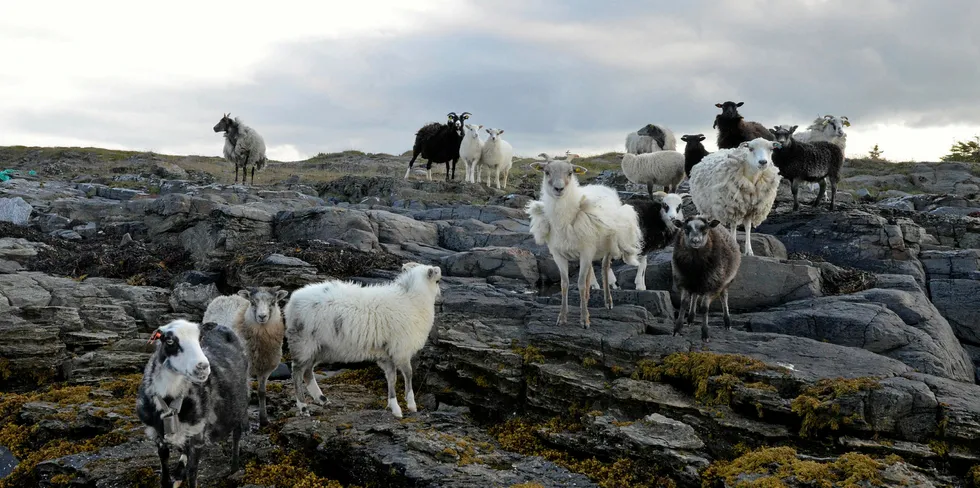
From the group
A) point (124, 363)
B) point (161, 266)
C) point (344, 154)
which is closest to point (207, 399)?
point (124, 363)

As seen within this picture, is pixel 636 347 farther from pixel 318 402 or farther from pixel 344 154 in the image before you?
pixel 344 154

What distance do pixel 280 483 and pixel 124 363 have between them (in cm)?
491

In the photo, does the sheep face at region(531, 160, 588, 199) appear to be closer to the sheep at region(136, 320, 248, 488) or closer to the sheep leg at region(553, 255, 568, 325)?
the sheep leg at region(553, 255, 568, 325)

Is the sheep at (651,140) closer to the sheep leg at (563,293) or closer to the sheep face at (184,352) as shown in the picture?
the sheep leg at (563,293)

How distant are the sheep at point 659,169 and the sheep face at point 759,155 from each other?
25.7ft

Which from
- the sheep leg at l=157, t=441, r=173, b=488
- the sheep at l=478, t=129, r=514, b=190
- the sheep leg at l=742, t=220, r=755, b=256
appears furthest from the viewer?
the sheep at l=478, t=129, r=514, b=190

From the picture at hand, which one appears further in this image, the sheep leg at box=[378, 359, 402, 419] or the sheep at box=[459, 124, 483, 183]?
the sheep at box=[459, 124, 483, 183]

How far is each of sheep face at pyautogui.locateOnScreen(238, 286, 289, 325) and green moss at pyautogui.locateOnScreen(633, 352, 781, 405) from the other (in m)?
4.98

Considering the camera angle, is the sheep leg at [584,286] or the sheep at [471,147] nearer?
the sheep leg at [584,286]

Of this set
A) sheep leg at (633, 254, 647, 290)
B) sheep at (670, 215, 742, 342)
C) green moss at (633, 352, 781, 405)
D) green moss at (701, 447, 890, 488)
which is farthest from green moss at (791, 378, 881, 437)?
sheep leg at (633, 254, 647, 290)

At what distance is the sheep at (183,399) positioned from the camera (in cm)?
610

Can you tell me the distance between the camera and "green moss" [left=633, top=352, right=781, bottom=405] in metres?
7.37

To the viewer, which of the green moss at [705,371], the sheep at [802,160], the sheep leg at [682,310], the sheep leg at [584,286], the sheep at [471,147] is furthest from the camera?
the sheep at [471,147]

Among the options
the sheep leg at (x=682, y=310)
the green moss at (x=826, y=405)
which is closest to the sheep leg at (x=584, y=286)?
the sheep leg at (x=682, y=310)
